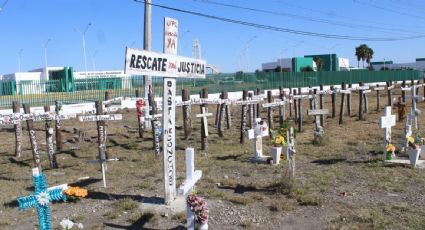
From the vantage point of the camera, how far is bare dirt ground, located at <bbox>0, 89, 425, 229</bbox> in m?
7.04

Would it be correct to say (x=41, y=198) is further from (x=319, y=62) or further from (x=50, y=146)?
(x=319, y=62)

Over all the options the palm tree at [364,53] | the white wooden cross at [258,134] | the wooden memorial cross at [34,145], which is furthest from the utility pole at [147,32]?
the palm tree at [364,53]

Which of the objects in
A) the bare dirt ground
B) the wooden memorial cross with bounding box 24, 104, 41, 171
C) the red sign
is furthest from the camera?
the red sign

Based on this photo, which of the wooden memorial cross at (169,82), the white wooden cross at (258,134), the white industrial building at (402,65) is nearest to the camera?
the wooden memorial cross at (169,82)

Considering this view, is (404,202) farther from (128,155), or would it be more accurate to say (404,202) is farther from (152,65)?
(128,155)

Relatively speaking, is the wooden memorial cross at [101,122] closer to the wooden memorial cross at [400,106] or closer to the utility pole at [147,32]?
the utility pole at [147,32]

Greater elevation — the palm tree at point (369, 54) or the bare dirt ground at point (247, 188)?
the palm tree at point (369, 54)

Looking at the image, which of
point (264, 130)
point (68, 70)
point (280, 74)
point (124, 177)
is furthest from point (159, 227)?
point (68, 70)

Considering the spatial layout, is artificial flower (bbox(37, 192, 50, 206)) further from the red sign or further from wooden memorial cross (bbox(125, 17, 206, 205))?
the red sign

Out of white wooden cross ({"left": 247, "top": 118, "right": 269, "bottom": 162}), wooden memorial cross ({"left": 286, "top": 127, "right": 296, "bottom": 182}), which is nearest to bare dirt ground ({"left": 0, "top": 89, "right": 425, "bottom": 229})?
wooden memorial cross ({"left": 286, "top": 127, "right": 296, "bottom": 182})

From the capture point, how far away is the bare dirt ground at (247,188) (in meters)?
7.04

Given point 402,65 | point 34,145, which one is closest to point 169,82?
point 34,145

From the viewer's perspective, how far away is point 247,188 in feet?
29.1

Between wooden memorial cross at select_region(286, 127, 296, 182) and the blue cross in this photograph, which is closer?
the blue cross
